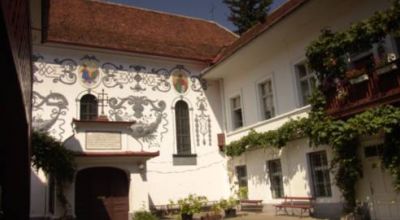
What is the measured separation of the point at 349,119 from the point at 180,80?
950cm

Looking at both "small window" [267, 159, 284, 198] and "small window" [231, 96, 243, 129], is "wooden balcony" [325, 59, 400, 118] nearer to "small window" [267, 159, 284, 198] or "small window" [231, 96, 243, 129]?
"small window" [267, 159, 284, 198]

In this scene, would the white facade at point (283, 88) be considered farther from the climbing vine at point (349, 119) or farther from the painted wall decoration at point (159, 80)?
the painted wall decoration at point (159, 80)

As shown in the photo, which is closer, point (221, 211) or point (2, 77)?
point (2, 77)

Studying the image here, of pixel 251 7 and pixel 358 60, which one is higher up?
pixel 251 7

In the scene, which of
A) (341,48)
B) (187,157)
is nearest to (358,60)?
(341,48)

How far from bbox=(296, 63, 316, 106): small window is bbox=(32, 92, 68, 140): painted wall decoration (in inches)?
368

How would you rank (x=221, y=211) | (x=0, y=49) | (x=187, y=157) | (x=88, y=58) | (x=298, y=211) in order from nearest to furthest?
(x=0, y=49) < (x=298, y=211) < (x=221, y=211) < (x=88, y=58) < (x=187, y=157)

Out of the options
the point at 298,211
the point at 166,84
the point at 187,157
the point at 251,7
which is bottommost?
the point at 298,211

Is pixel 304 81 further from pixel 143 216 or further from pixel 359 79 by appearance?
pixel 143 216

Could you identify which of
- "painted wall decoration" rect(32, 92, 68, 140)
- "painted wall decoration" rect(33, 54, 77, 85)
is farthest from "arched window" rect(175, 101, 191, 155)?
"painted wall decoration" rect(32, 92, 68, 140)

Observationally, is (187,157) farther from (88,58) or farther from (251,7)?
(251,7)

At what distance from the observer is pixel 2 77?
9.64 feet

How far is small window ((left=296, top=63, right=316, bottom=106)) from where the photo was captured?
49.2ft

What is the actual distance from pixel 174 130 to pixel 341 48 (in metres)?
9.20
